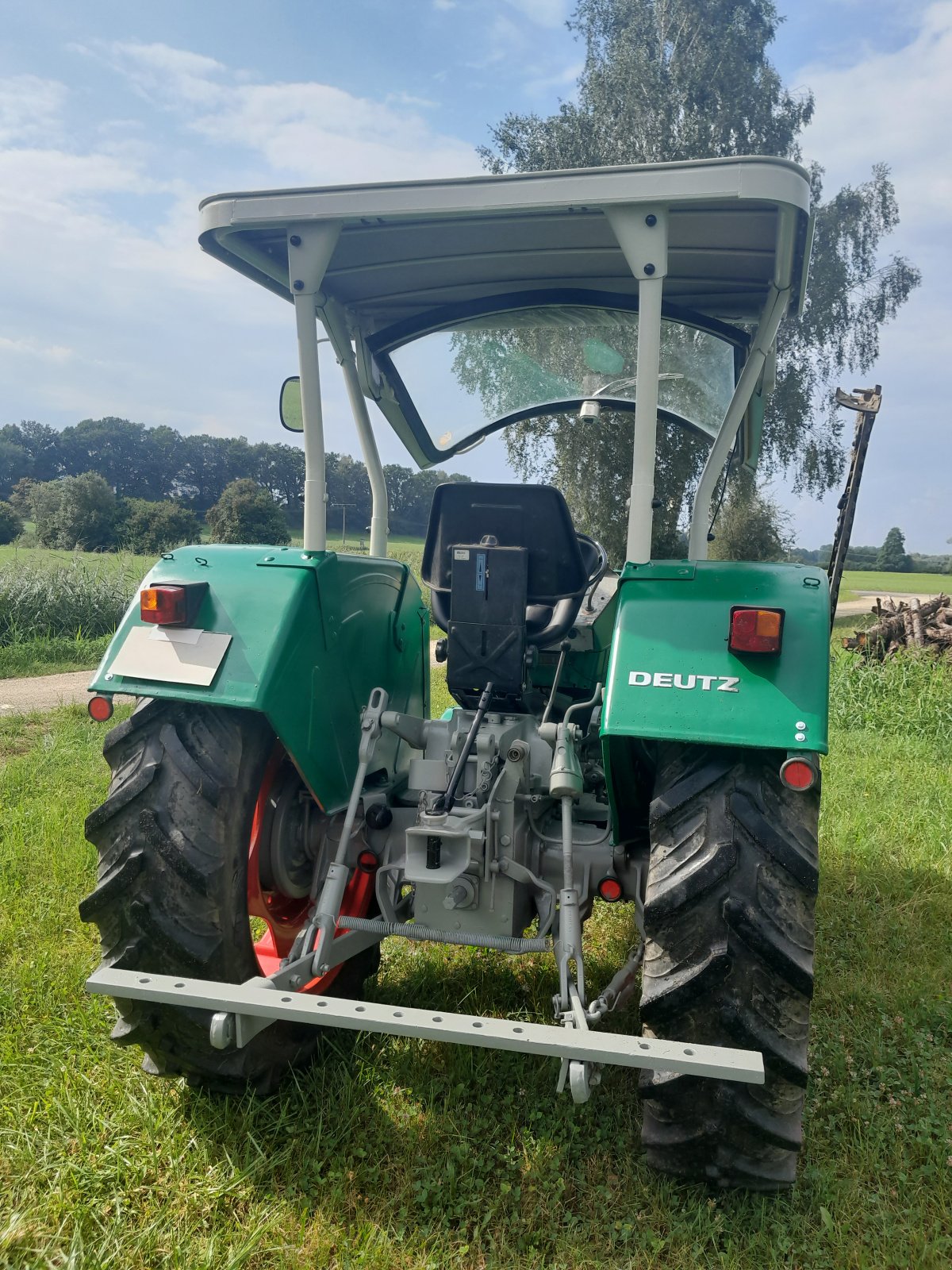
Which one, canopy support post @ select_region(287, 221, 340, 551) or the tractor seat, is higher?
canopy support post @ select_region(287, 221, 340, 551)

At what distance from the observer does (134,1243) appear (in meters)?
1.96

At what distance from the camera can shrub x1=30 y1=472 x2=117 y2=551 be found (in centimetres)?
2455

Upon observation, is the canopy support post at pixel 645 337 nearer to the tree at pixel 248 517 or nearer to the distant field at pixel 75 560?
the distant field at pixel 75 560

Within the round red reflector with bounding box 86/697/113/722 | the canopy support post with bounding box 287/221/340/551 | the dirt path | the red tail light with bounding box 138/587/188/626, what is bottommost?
the dirt path

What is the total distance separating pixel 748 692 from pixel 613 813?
51 centimetres

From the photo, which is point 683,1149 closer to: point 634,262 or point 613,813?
point 613,813

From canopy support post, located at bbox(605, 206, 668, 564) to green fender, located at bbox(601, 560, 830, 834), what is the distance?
0.15 m

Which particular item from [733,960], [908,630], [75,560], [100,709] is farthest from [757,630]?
[75,560]

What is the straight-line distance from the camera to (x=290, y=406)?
303 centimetres

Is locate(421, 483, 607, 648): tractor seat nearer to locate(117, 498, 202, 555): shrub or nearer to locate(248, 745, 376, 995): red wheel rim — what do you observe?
locate(248, 745, 376, 995): red wheel rim

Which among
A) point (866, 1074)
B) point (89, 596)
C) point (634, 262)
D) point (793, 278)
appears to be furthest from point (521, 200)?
point (89, 596)

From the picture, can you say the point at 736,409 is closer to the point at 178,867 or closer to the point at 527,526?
the point at 527,526

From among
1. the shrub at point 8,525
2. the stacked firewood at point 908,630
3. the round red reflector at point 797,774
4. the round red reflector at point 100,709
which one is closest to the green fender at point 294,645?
the round red reflector at point 100,709

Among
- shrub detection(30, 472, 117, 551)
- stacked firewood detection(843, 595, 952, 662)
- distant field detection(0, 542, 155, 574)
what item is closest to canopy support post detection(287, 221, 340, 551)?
stacked firewood detection(843, 595, 952, 662)
